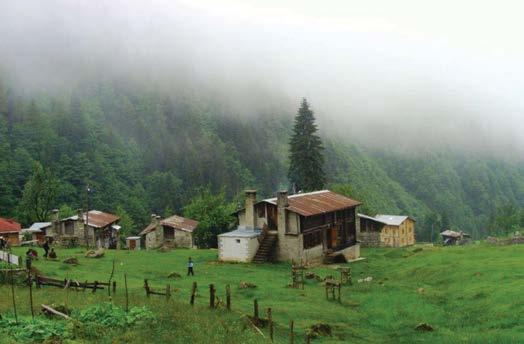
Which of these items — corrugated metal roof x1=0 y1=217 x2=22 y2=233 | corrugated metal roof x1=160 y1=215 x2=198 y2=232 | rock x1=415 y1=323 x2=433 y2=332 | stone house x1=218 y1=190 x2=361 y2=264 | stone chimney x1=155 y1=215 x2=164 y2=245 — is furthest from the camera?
corrugated metal roof x1=160 y1=215 x2=198 y2=232

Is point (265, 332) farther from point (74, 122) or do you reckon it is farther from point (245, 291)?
point (74, 122)

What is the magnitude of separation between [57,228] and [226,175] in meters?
110

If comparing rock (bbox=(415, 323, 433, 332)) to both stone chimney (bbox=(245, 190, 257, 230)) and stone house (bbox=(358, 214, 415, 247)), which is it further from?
stone house (bbox=(358, 214, 415, 247))

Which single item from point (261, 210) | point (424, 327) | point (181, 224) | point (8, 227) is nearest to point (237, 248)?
point (261, 210)

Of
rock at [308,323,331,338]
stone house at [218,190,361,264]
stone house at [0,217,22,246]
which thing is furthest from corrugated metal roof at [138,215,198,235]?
rock at [308,323,331,338]

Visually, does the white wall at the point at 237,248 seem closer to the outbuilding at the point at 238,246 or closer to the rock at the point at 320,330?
the outbuilding at the point at 238,246

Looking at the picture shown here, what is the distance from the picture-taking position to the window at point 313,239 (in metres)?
60.6

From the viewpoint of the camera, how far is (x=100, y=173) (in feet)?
546

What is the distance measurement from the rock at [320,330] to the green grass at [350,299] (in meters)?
0.44

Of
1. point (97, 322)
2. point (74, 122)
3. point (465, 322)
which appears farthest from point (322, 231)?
point (74, 122)

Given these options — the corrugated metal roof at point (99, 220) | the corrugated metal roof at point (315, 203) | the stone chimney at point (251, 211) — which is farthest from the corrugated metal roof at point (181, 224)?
the stone chimney at point (251, 211)

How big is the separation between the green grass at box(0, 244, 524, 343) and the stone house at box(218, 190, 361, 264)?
2.58 m

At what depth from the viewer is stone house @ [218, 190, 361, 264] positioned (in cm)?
5953

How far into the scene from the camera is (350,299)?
4059cm
